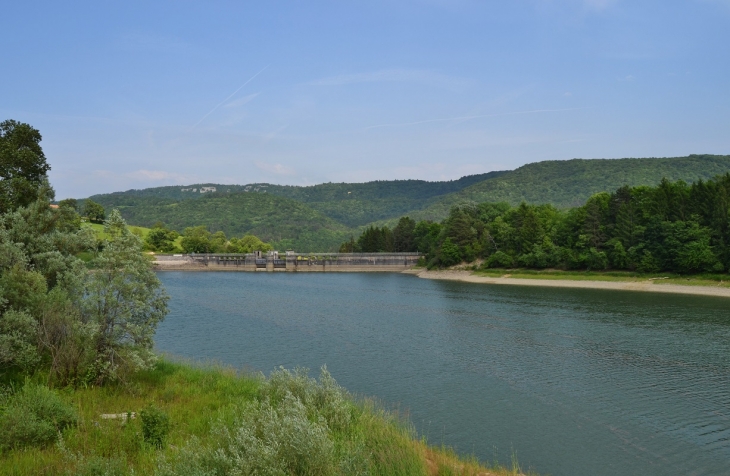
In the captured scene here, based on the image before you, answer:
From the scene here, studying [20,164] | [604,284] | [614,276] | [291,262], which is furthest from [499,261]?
[20,164]

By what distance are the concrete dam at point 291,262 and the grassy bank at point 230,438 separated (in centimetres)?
11413

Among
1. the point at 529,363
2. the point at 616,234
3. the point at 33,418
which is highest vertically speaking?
the point at 616,234

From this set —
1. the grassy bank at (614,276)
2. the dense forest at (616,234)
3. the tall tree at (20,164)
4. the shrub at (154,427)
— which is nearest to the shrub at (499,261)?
the dense forest at (616,234)

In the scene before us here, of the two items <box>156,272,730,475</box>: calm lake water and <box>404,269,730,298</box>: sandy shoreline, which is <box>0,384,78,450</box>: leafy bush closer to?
<box>156,272,730,475</box>: calm lake water

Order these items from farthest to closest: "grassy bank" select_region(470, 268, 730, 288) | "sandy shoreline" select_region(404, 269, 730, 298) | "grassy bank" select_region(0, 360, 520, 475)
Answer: "grassy bank" select_region(470, 268, 730, 288) < "sandy shoreline" select_region(404, 269, 730, 298) < "grassy bank" select_region(0, 360, 520, 475)

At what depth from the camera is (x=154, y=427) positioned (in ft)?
42.4

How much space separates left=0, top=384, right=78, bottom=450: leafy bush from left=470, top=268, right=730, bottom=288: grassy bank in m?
69.4

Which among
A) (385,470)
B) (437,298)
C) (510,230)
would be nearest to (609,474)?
(385,470)

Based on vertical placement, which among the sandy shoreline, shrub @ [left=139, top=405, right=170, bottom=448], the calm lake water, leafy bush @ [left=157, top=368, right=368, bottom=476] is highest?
leafy bush @ [left=157, top=368, right=368, bottom=476]

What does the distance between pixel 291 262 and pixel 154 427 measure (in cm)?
12493

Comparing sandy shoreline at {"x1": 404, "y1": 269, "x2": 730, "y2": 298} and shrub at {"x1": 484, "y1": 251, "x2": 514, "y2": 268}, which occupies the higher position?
shrub at {"x1": 484, "y1": 251, "x2": 514, "y2": 268}

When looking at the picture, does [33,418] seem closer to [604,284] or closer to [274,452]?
[274,452]

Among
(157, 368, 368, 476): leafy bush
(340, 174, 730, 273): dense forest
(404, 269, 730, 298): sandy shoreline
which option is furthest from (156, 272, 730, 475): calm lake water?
(340, 174, 730, 273): dense forest

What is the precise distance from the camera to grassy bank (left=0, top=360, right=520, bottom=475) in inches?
384
